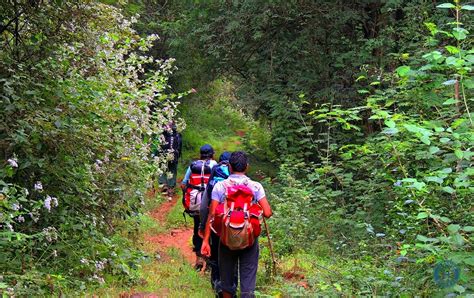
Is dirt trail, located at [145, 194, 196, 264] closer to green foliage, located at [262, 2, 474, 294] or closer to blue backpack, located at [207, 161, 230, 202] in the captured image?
green foliage, located at [262, 2, 474, 294]

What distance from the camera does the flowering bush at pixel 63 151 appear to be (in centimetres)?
516

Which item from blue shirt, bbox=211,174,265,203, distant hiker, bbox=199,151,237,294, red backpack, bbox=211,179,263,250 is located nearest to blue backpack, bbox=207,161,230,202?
distant hiker, bbox=199,151,237,294

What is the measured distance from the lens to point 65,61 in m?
6.39

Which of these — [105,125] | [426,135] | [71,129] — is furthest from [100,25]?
[426,135]

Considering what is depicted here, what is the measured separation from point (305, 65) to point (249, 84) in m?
1.97

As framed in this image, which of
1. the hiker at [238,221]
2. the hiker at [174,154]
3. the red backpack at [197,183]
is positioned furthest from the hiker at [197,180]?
the hiker at [174,154]

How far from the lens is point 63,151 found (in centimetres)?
573

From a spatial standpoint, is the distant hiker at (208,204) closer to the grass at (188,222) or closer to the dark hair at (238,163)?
the grass at (188,222)

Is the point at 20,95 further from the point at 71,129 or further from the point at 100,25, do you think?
the point at 100,25

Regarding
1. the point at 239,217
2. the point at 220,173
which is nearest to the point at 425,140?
the point at 239,217

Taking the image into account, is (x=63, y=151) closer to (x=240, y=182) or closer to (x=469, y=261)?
(x=240, y=182)

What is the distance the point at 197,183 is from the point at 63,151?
2524mm

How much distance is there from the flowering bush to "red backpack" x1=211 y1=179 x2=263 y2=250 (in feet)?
4.41

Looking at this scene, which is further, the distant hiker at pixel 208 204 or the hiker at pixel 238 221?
the distant hiker at pixel 208 204
